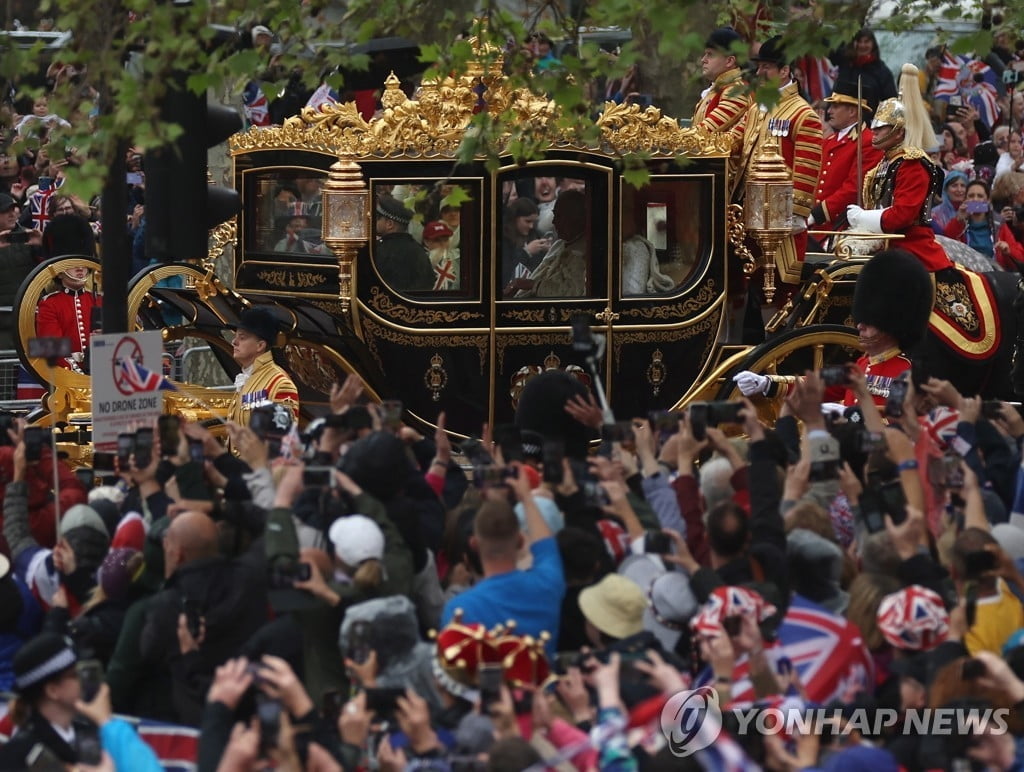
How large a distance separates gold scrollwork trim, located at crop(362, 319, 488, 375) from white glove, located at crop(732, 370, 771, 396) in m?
1.24

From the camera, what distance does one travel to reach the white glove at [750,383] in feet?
37.0

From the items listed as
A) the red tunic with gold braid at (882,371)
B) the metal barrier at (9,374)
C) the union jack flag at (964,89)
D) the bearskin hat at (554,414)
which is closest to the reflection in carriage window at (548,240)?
the red tunic with gold braid at (882,371)

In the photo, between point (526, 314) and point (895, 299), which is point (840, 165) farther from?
point (526, 314)

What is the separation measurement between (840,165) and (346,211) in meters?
3.66

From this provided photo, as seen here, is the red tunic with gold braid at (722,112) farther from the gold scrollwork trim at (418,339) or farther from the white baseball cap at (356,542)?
the white baseball cap at (356,542)

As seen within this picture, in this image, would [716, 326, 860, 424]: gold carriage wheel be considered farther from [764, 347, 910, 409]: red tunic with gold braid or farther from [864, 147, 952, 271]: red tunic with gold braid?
[864, 147, 952, 271]: red tunic with gold braid

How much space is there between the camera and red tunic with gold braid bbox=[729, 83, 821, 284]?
1181cm

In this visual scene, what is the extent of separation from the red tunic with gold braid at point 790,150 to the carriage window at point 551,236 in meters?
0.90

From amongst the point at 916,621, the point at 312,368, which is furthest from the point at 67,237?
the point at 916,621

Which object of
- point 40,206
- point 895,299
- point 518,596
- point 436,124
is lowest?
point 518,596

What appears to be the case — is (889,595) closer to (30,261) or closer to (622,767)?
(622,767)

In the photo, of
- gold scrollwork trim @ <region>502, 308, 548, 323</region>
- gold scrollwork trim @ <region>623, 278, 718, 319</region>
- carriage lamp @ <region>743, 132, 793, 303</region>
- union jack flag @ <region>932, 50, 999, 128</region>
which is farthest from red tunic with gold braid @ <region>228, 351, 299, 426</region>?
union jack flag @ <region>932, 50, 999, 128</region>

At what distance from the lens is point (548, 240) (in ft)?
37.0

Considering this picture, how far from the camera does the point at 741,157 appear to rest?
11852mm
